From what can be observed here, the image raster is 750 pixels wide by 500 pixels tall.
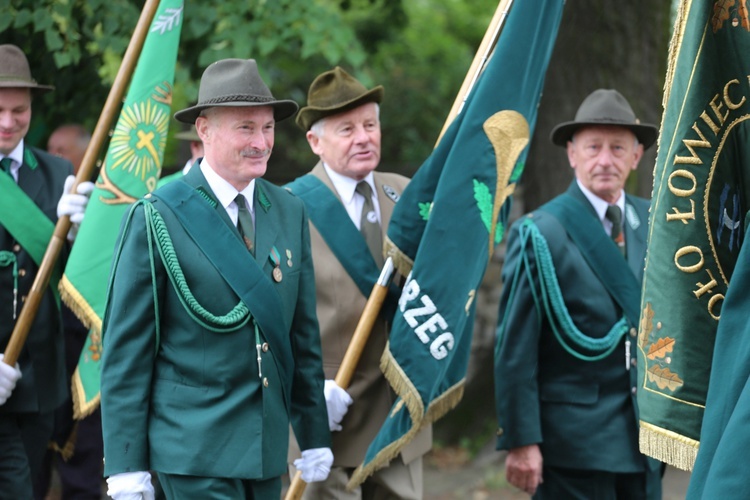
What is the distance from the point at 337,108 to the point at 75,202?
1343 mm

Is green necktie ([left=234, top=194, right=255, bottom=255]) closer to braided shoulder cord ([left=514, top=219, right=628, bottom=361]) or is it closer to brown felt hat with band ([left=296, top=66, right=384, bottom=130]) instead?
brown felt hat with band ([left=296, top=66, right=384, bottom=130])

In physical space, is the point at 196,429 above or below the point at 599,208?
below

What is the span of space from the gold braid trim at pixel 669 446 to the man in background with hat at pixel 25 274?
10.0 feet

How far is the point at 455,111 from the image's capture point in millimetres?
5660

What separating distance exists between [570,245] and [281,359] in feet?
5.67

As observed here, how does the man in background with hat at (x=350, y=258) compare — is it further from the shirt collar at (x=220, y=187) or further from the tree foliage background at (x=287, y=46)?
the tree foliage background at (x=287, y=46)

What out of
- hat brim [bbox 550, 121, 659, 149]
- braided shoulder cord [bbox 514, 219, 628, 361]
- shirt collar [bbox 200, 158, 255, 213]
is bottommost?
braided shoulder cord [bbox 514, 219, 628, 361]

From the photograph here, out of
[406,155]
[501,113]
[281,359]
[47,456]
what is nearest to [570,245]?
[501,113]

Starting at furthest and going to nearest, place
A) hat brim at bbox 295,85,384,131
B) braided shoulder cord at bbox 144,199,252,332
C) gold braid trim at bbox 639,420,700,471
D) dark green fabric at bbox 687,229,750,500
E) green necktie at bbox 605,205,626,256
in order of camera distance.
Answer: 1. green necktie at bbox 605,205,626,256
2. hat brim at bbox 295,85,384,131
3. braided shoulder cord at bbox 144,199,252,332
4. gold braid trim at bbox 639,420,700,471
5. dark green fabric at bbox 687,229,750,500

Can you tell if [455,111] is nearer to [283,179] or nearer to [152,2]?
[152,2]

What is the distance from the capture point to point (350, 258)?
18.2ft

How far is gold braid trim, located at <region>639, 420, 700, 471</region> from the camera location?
11.4 feet

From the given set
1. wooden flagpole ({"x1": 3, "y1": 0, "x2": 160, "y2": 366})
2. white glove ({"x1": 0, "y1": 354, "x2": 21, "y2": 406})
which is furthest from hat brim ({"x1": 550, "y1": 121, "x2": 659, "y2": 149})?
white glove ({"x1": 0, "y1": 354, "x2": 21, "y2": 406})

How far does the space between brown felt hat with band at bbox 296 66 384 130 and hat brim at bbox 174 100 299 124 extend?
0.68m
